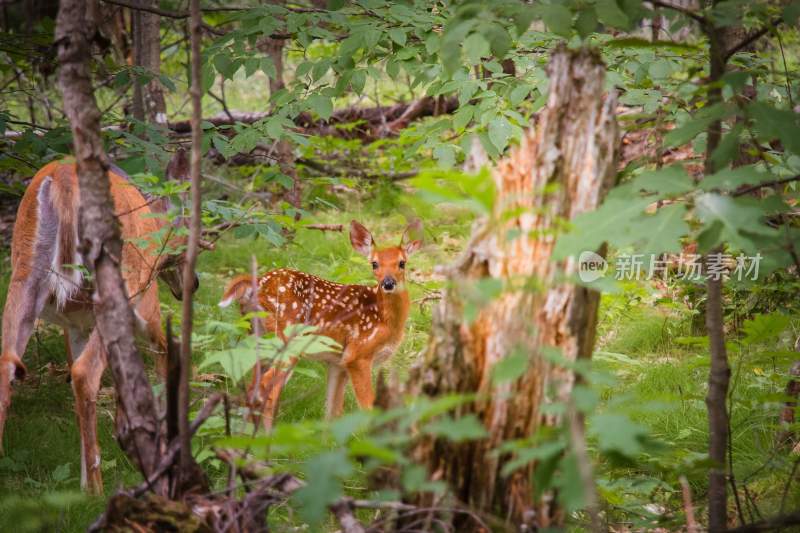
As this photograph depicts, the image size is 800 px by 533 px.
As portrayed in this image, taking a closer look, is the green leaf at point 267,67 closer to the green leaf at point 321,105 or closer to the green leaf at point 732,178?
the green leaf at point 321,105

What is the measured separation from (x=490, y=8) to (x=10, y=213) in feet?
27.7

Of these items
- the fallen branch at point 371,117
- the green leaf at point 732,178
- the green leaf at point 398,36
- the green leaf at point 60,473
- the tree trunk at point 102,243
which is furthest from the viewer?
the fallen branch at point 371,117

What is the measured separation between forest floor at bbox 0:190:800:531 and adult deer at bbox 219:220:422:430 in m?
0.16

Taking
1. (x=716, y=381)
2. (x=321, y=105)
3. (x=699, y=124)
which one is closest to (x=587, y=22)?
(x=699, y=124)

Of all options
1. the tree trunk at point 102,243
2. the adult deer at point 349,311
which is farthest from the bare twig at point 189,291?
the adult deer at point 349,311

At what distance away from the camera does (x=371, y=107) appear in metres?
12.5

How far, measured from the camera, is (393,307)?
5.79 meters

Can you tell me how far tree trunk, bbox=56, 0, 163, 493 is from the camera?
235cm

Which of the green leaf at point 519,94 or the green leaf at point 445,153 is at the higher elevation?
the green leaf at point 519,94

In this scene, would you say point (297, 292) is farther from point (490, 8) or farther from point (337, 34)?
point (490, 8)

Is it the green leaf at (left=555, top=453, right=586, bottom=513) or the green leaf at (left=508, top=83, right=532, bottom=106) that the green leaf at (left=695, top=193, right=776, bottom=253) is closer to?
the green leaf at (left=555, top=453, right=586, bottom=513)

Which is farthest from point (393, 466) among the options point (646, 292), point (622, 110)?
point (622, 110)

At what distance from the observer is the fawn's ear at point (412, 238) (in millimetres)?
5809

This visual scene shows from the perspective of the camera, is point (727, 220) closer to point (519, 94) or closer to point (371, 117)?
point (519, 94)
